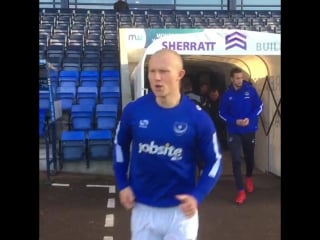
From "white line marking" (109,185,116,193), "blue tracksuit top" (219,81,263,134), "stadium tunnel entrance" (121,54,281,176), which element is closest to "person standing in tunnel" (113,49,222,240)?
"blue tracksuit top" (219,81,263,134)

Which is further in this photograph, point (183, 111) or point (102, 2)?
point (102, 2)

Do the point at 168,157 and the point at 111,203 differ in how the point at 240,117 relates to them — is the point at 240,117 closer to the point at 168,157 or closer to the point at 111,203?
the point at 111,203

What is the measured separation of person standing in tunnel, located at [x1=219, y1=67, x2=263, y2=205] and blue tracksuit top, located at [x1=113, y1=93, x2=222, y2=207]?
4180 mm

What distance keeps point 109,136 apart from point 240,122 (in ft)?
12.2

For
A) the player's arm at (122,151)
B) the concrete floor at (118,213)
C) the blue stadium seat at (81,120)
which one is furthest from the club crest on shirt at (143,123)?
the blue stadium seat at (81,120)

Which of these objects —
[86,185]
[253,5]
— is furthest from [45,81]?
[253,5]

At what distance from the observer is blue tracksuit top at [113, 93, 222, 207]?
328cm

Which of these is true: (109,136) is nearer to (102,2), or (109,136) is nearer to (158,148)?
(158,148)

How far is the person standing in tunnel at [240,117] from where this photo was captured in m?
7.54

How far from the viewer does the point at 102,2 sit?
2470cm

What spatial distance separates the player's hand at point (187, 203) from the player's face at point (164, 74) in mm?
632

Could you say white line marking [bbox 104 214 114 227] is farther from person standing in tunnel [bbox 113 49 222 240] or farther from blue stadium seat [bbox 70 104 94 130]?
blue stadium seat [bbox 70 104 94 130]

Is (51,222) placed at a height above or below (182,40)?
below

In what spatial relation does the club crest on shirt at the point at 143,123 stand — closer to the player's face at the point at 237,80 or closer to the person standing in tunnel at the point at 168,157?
the person standing in tunnel at the point at 168,157
